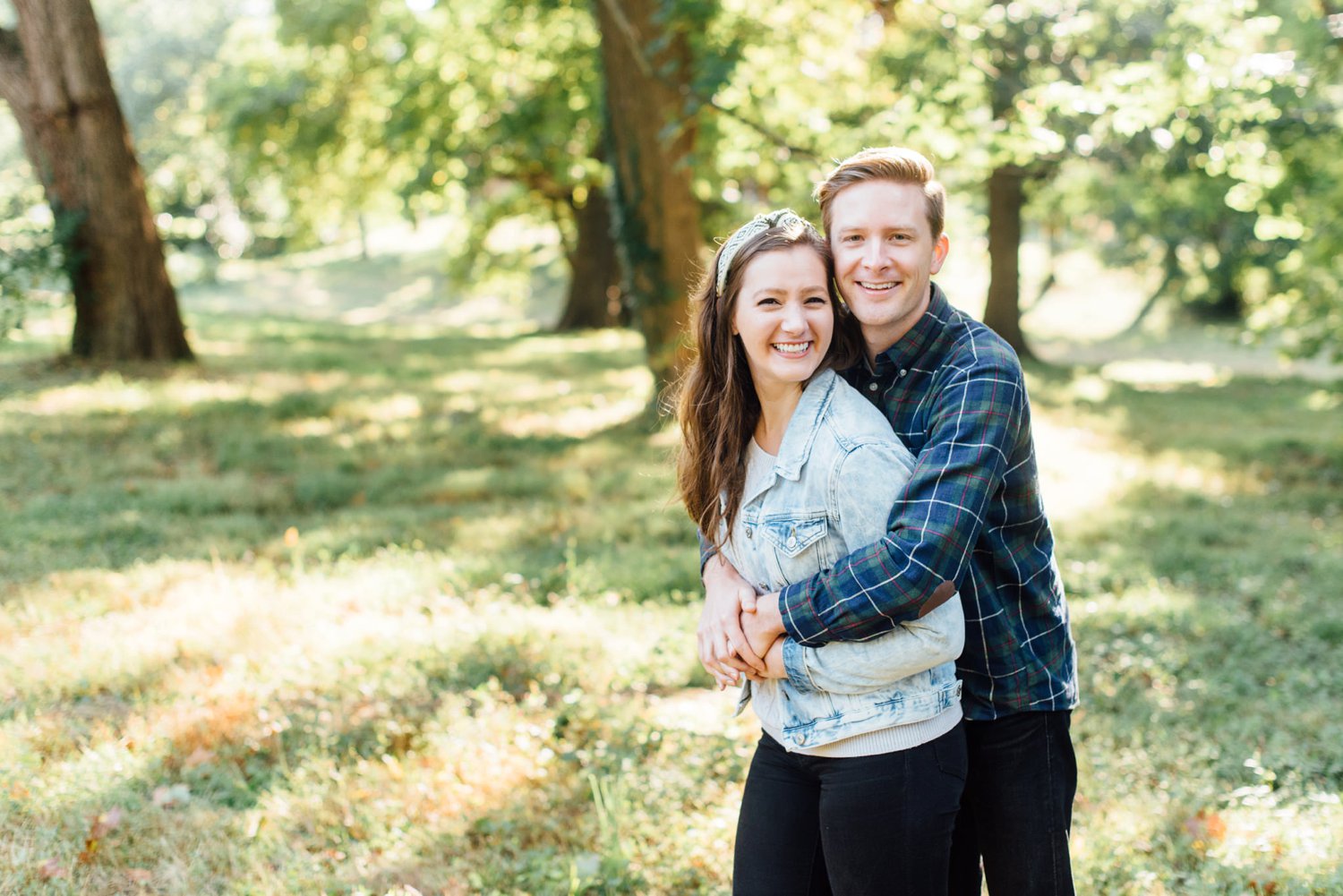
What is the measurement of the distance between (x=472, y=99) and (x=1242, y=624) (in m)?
15.6

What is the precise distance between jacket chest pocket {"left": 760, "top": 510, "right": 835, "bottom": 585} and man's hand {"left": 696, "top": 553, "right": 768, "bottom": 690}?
0.35 ft

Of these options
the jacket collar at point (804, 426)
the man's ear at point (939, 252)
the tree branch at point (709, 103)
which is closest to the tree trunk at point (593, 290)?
the tree branch at point (709, 103)

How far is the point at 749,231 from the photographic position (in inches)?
97.6

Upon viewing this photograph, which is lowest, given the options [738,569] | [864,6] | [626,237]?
[738,569]

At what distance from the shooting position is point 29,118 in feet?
35.2

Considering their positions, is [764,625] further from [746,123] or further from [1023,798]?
[746,123]

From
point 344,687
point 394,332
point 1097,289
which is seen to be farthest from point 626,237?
point 1097,289

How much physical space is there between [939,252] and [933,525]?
2.33 feet

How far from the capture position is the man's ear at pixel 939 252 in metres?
2.46

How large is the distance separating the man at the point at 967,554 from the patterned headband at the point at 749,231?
0.10m

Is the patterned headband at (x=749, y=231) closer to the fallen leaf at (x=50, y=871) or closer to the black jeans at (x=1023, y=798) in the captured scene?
the black jeans at (x=1023, y=798)

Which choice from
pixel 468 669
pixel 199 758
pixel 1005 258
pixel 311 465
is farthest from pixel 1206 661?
pixel 1005 258

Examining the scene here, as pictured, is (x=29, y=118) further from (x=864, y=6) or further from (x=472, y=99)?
(x=864, y=6)

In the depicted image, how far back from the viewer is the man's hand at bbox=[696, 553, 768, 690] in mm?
2357
